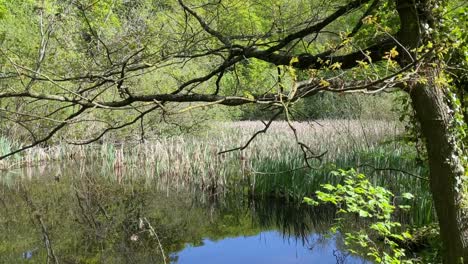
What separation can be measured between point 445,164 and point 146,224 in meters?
5.06

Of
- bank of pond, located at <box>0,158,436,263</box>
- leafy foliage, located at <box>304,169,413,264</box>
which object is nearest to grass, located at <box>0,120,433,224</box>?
bank of pond, located at <box>0,158,436,263</box>

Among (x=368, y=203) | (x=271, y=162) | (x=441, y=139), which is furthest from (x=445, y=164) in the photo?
(x=271, y=162)

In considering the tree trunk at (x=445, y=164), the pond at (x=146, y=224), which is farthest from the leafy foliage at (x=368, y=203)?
the pond at (x=146, y=224)

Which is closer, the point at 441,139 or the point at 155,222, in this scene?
the point at 441,139

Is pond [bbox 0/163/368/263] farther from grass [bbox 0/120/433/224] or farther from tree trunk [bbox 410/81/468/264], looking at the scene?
tree trunk [bbox 410/81/468/264]

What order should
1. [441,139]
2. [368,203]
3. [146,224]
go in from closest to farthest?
[441,139]
[368,203]
[146,224]

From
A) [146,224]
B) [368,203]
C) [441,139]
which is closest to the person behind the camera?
[441,139]

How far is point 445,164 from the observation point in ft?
8.34

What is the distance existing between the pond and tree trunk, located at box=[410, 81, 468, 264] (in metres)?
2.18

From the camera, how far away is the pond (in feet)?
18.9

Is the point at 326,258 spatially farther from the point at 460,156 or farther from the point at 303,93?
the point at 303,93

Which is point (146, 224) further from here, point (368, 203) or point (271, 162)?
point (368, 203)

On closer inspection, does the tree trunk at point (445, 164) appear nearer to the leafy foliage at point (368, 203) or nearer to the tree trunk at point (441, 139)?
the tree trunk at point (441, 139)

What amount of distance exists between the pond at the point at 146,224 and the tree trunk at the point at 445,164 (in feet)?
7.16
